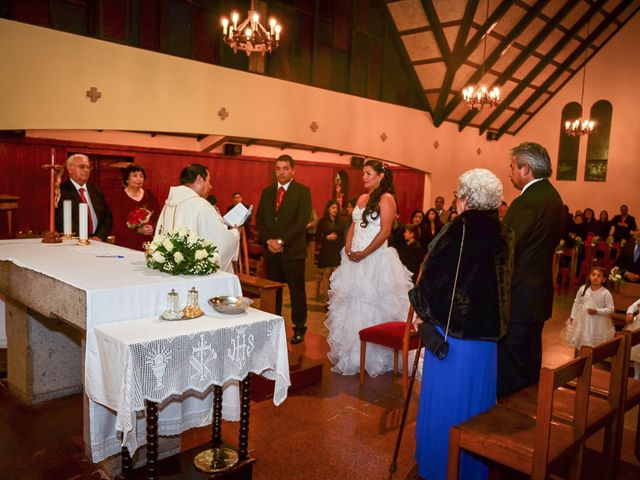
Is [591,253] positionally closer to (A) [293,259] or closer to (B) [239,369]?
(A) [293,259]

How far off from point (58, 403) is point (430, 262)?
2.59m

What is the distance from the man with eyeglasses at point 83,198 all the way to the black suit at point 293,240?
140 centimetres

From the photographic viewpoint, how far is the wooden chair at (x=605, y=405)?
2688mm

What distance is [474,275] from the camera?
2570mm

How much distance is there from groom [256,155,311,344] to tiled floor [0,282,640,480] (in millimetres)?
1008

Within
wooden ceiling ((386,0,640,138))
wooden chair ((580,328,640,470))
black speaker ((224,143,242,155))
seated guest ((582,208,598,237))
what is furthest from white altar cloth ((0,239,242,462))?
seated guest ((582,208,598,237))

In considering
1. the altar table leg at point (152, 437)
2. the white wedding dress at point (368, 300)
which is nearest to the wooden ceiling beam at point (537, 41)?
the white wedding dress at point (368, 300)

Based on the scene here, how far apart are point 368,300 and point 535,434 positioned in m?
2.32

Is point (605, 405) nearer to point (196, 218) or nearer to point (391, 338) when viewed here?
point (391, 338)

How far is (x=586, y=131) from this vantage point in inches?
555

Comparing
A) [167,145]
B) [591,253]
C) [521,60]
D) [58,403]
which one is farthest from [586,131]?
[58,403]

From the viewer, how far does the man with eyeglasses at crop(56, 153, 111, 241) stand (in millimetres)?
4371

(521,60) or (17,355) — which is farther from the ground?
(521,60)

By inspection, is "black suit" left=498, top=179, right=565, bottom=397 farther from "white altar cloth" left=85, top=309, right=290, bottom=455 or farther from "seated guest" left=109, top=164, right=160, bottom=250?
"seated guest" left=109, top=164, right=160, bottom=250
